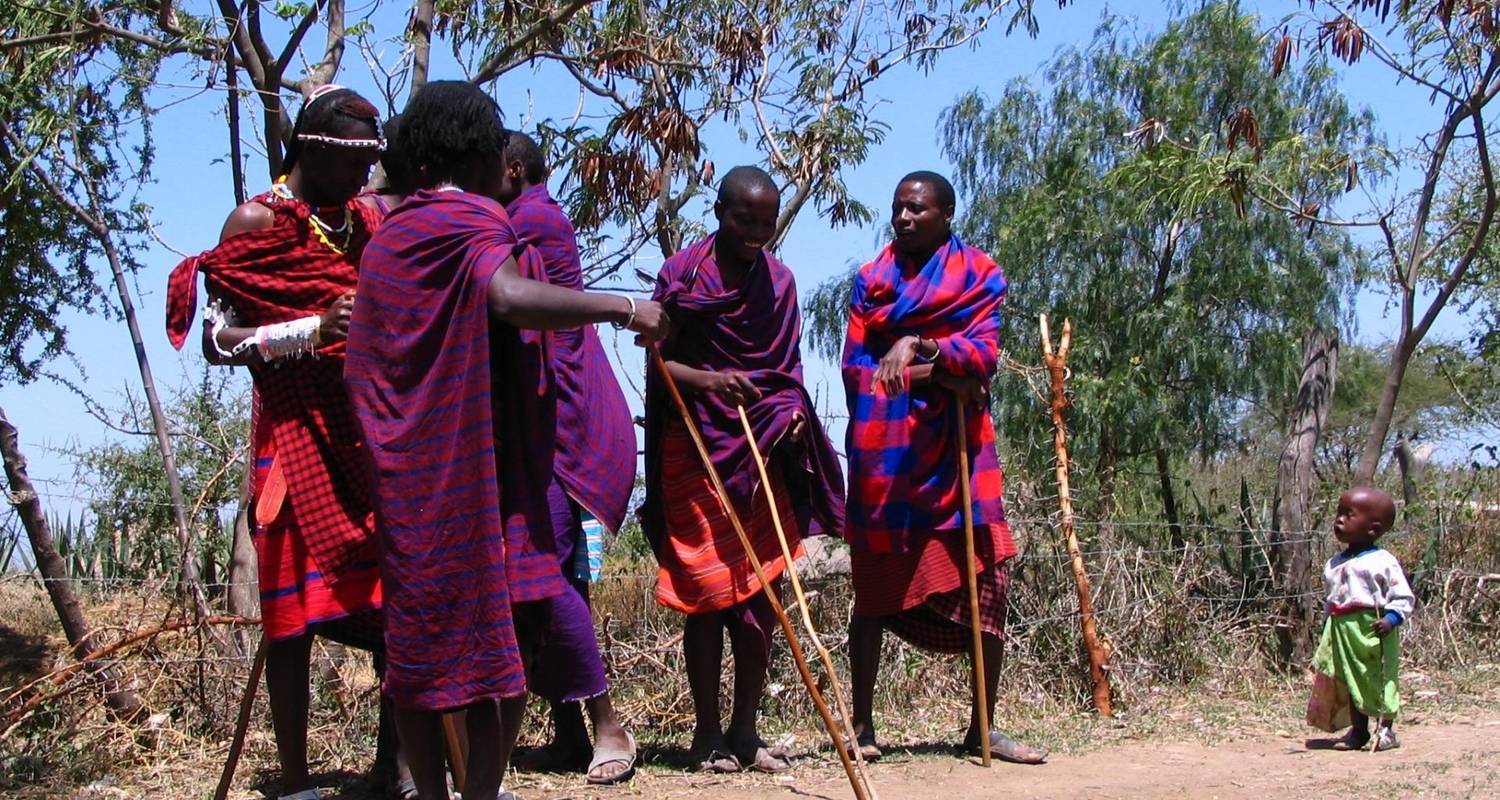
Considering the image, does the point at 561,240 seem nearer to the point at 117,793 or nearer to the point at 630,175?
the point at 117,793

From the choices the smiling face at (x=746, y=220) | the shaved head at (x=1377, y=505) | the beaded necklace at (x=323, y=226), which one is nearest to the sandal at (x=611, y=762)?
the smiling face at (x=746, y=220)

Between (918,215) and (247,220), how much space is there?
7.48ft

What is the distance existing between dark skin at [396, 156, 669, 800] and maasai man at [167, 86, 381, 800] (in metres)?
0.51

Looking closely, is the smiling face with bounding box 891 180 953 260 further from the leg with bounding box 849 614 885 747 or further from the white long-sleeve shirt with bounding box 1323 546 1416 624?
the white long-sleeve shirt with bounding box 1323 546 1416 624

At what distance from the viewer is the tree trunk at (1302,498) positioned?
6.97 metres

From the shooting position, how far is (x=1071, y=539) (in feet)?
19.5

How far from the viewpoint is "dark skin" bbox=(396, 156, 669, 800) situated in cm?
302

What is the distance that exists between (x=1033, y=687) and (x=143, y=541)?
4.57 metres

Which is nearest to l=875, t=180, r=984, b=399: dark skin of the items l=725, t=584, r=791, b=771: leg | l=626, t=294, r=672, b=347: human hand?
l=725, t=584, r=791, b=771: leg

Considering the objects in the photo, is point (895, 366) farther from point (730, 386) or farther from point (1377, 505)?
point (1377, 505)

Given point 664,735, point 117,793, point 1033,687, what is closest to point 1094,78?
point 1033,687

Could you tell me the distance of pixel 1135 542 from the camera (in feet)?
22.2

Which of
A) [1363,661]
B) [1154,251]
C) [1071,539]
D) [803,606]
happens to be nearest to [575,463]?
[803,606]

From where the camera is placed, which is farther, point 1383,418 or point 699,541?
point 1383,418
